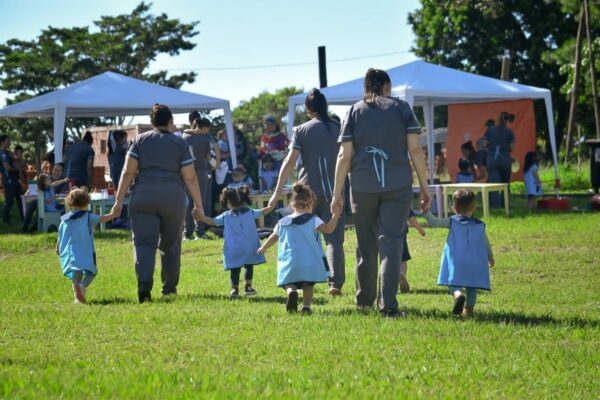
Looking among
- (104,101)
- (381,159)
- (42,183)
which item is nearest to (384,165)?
(381,159)

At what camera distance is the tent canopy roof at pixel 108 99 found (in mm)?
21688

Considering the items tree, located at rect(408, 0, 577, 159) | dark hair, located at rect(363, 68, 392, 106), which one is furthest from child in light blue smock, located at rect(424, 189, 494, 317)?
tree, located at rect(408, 0, 577, 159)

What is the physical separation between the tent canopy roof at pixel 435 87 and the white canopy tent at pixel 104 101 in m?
1.94

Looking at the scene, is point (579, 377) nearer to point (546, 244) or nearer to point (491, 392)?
point (491, 392)

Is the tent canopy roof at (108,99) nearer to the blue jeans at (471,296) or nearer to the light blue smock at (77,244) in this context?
the light blue smock at (77,244)

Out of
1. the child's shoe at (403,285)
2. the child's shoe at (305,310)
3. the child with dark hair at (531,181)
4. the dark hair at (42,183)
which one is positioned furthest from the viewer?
the child with dark hair at (531,181)

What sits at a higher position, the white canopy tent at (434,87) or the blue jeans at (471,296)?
the white canopy tent at (434,87)

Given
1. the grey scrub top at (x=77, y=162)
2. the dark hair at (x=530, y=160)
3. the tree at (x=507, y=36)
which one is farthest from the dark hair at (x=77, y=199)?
the tree at (x=507, y=36)

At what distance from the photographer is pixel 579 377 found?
6.44 metres

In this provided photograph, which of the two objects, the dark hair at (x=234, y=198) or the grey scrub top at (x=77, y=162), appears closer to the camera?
the dark hair at (x=234, y=198)

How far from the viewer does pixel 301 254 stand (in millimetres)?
9242

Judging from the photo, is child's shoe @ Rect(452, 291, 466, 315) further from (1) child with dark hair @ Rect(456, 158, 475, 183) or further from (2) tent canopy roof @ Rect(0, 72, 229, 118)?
(1) child with dark hair @ Rect(456, 158, 475, 183)

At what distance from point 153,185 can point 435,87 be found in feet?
42.7

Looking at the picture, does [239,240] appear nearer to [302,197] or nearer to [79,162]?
[302,197]
